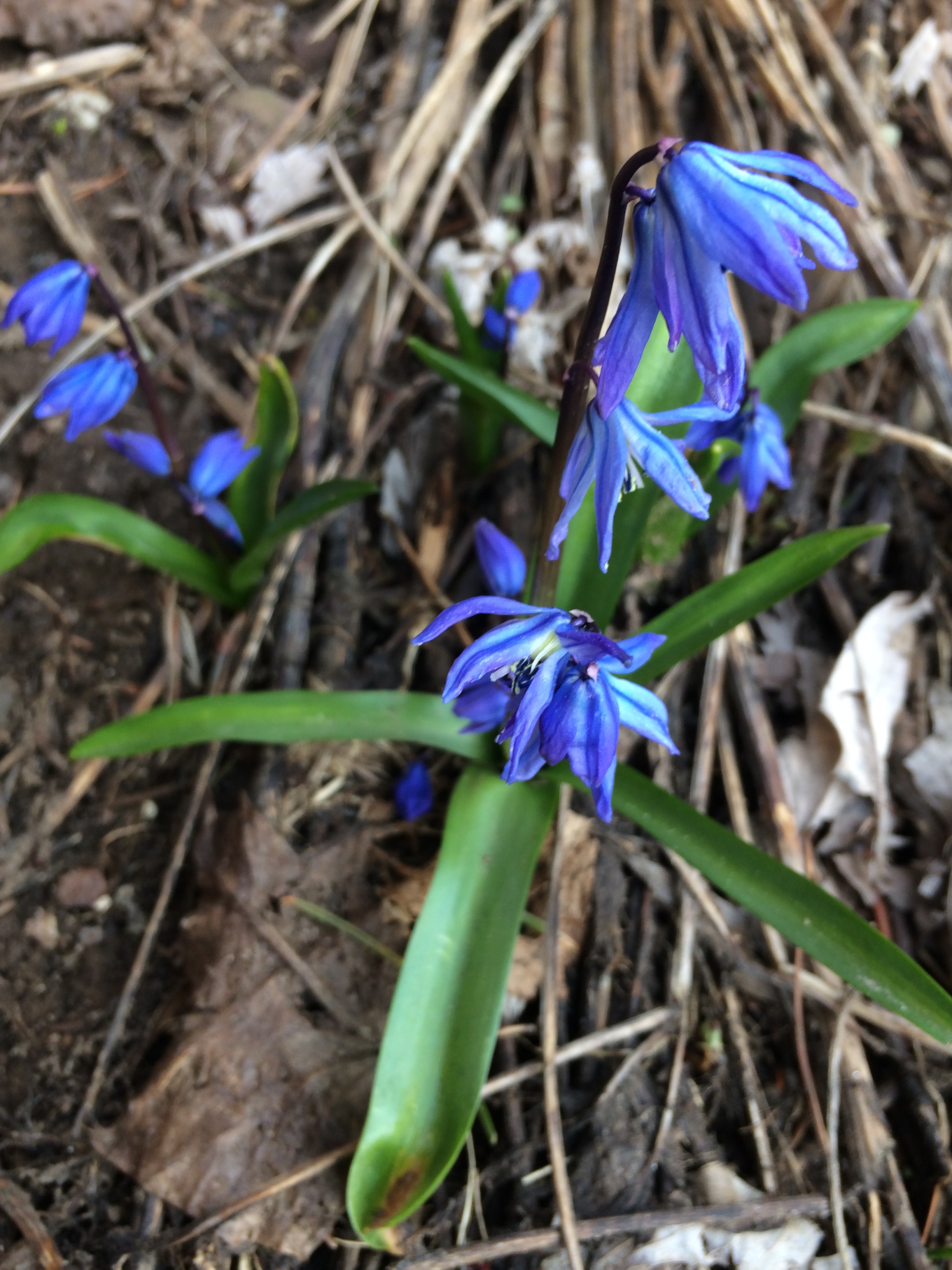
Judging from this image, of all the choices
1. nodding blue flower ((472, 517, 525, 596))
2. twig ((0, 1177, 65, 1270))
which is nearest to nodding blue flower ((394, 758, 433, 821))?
nodding blue flower ((472, 517, 525, 596))

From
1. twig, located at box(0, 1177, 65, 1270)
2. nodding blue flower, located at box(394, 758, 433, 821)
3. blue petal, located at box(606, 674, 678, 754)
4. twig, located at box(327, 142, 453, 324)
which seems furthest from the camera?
twig, located at box(327, 142, 453, 324)

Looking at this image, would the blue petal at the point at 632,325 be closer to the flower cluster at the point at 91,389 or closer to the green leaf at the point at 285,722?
the green leaf at the point at 285,722

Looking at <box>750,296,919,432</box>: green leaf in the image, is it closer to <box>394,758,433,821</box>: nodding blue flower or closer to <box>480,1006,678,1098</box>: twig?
<box>394,758,433,821</box>: nodding blue flower

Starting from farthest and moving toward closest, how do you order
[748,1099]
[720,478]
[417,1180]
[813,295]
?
[813,295], [720,478], [748,1099], [417,1180]

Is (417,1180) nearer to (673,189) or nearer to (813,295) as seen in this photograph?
(673,189)

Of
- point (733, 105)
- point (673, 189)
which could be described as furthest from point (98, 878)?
point (733, 105)

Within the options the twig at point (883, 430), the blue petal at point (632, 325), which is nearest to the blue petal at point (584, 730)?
the blue petal at point (632, 325)
